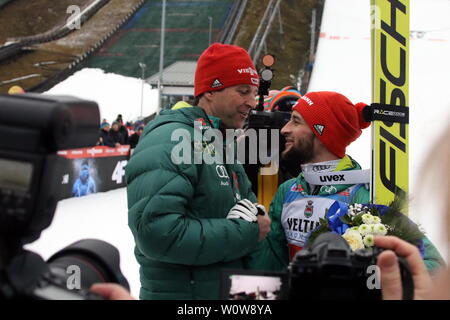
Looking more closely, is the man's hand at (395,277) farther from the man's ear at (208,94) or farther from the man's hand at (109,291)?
the man's ear at (208,94)

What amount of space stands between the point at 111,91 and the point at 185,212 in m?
25.9

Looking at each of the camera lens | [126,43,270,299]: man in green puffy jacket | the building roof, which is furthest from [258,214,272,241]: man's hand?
the building roof

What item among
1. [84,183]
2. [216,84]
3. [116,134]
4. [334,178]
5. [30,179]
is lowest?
[30,179]

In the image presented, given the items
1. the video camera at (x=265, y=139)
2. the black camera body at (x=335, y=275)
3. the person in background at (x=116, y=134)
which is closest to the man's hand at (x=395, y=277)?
the black camera body at (x=335, y=275)

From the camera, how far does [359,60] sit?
2167 cm

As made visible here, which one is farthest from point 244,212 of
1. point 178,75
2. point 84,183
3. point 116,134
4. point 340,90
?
point 178,75

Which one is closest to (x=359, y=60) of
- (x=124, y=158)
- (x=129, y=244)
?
(x=124, y=158)

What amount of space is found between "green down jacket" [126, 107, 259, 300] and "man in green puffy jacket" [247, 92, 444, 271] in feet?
1.01

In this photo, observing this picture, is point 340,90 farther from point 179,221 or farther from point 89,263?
point 89,263

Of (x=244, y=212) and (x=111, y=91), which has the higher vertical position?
(x=111, y=91)

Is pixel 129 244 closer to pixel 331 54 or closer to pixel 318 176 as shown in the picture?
pixel 318 176

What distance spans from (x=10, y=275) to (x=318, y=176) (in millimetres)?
1795

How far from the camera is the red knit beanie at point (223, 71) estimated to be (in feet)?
7.53

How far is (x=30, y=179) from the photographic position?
2.34 ft
